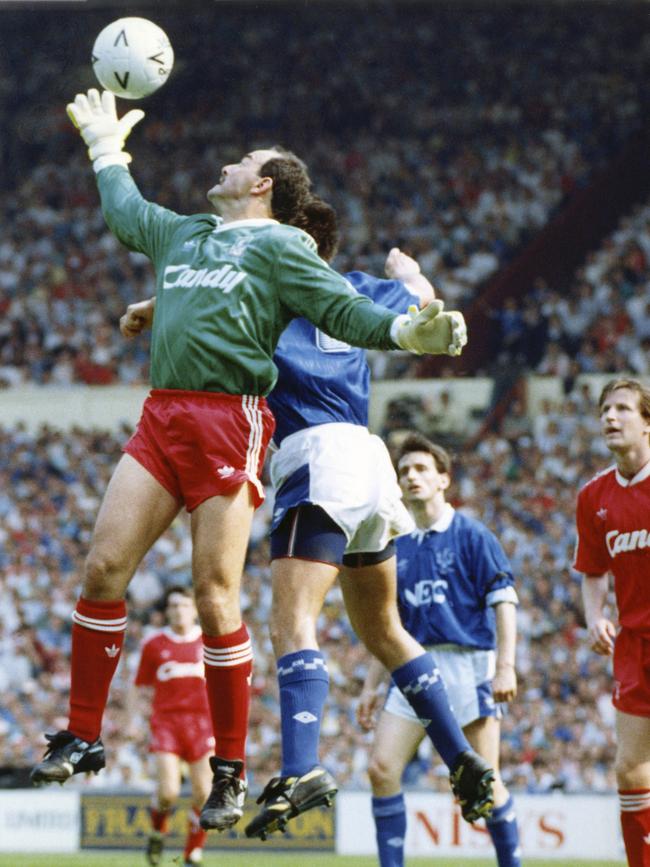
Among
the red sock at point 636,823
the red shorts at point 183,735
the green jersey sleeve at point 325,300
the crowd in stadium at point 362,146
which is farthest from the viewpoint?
the crowd in stadium at point 362,146

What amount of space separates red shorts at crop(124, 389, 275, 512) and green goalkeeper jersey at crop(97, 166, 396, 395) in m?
0.06

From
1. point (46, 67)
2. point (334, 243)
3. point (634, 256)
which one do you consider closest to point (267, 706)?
point (634, 256)

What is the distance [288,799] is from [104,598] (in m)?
1.01

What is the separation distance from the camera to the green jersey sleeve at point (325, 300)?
16.7 ft

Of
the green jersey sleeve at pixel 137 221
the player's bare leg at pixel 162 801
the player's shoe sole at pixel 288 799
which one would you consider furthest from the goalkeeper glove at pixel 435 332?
the player's bare leg at pixel 162 801

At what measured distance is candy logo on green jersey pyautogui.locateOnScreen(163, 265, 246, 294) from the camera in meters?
5.42

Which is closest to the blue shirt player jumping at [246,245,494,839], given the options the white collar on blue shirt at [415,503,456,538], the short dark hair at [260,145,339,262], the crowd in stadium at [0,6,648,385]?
the short dark hair at [260,145,339,262]

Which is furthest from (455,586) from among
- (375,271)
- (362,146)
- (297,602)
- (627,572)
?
(362,146)

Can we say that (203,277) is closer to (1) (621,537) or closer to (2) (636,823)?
(1) (621,537)

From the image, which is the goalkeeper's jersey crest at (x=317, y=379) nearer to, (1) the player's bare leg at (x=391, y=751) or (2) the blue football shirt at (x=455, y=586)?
(2) the blue football shirt at (x=455, y=586)

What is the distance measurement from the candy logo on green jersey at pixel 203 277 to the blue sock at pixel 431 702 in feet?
5.90

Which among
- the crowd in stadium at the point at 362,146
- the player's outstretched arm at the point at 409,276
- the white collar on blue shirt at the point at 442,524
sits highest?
the crowd in stadium at the point at 362,146

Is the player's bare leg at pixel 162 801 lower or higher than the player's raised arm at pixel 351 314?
lower

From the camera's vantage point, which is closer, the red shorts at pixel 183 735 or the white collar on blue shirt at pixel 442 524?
the white collar on blue shirt at pixel 442 524
